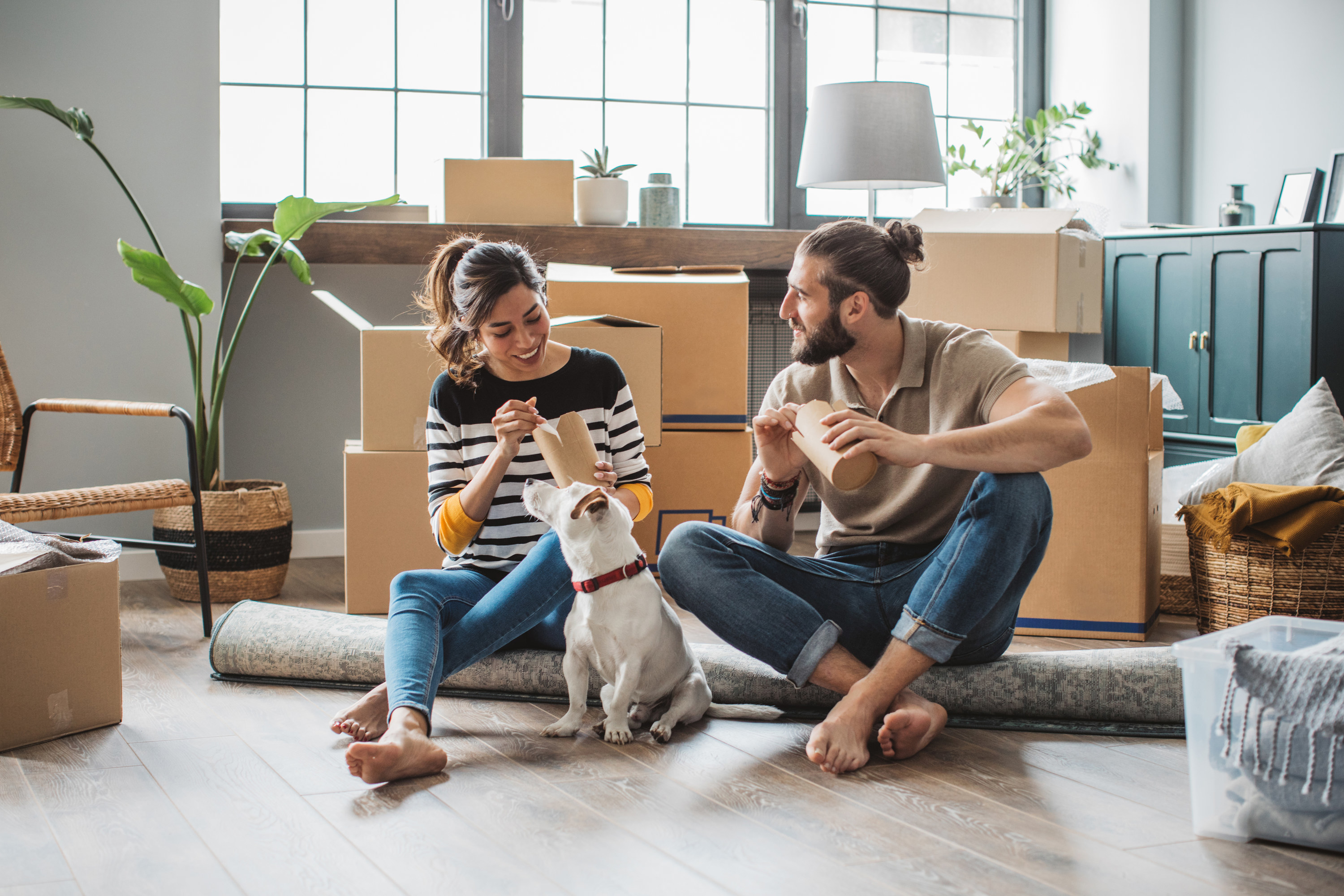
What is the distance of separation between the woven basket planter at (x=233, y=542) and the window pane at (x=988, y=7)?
282cm

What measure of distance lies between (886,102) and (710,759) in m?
2.14

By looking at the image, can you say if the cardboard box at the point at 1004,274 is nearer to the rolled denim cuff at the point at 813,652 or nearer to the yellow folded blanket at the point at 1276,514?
the yellow folded blanket at the point at 1276,514

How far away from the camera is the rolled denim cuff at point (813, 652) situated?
1.65 m

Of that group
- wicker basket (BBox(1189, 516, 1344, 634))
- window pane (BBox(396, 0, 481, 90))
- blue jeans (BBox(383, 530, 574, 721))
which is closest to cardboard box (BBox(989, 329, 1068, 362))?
wicker basket (BBox(1189, 516, 1344, 634))

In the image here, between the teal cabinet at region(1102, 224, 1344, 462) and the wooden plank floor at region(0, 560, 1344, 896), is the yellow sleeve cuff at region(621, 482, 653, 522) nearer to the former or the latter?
the wooden plank floor at region(0, 560, 1344, 896)

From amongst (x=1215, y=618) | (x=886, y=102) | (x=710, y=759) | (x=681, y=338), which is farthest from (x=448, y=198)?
(x=1215, y=618)

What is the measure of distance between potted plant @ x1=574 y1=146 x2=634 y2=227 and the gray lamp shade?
21.1 inches

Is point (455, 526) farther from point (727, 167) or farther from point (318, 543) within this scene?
point (727, 167)

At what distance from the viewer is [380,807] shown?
1419mm

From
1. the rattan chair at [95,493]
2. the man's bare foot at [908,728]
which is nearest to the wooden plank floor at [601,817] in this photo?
the man's bare foot at [908,728]

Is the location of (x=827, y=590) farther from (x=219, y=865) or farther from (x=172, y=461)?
(x=172, y=461)

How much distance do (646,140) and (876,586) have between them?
2313mm

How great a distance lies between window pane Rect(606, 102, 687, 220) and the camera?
142 inches

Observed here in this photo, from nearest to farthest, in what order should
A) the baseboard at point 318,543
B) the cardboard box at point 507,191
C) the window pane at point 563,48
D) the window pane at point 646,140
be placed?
the cardboard box at point 507,191, the baseboard at point 318,543, the window pane at point 563,48, the window pane at point 646,140
